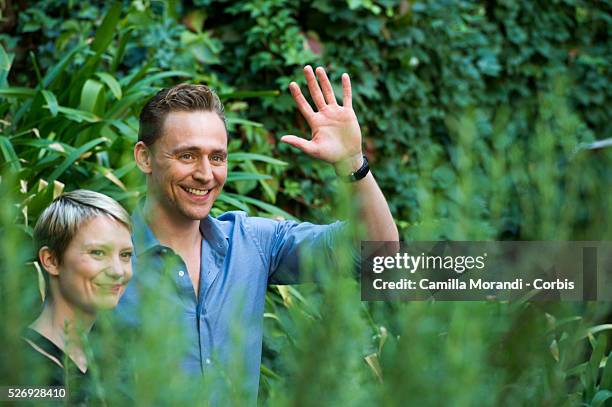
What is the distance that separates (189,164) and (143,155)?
6.2 inches

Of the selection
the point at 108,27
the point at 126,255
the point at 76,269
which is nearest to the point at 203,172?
the point at 76,269

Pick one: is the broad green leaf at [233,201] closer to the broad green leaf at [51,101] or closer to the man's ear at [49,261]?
the broad green leaf at [51,101]

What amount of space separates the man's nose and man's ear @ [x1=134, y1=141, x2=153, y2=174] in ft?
0.54

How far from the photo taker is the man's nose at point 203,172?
2205mm

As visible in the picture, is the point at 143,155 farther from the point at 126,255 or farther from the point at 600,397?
the point at 600,397

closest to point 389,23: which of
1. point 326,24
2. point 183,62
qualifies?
point 326,24

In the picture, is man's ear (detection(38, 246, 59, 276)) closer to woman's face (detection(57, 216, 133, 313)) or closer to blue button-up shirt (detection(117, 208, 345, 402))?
woman's face (detection(57, 216, 133, 313))

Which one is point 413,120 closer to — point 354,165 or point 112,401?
point 354,165

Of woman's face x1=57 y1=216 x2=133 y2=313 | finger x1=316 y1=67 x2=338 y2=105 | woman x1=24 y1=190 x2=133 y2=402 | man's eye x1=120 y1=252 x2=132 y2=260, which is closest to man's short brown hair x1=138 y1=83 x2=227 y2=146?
finger x1=316 y1=67 x2=338 y2=105

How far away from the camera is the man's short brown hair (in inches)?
90.5

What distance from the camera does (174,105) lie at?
2.30 metres

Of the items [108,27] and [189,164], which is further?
[108,27]

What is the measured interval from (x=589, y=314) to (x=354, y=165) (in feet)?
3.39

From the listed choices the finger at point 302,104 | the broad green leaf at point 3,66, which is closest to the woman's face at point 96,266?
the finger at point 302,104
